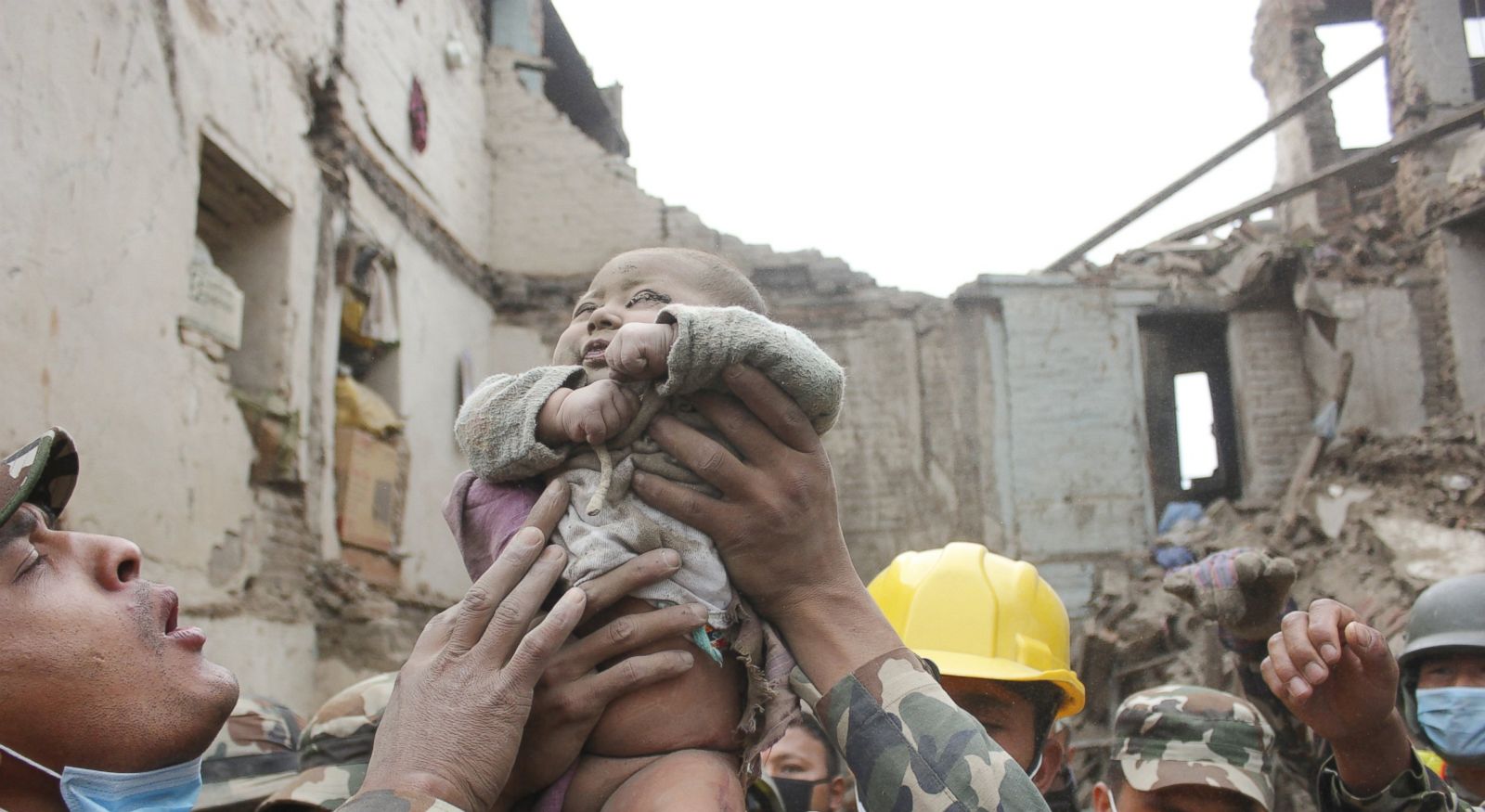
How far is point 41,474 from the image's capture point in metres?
1.56

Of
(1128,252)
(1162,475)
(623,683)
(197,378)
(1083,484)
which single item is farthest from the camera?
(1162,475)

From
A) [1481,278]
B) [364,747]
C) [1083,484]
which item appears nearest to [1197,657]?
[1083,484]

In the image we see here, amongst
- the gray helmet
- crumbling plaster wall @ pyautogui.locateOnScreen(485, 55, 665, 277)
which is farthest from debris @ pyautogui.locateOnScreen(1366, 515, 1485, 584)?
crumbling plaster wall @ pyautogui.locateOnScreen(485, 55, 665, 277)

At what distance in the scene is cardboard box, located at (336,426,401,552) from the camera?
767cm

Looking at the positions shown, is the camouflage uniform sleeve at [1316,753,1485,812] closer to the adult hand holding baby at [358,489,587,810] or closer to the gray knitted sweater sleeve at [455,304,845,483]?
the gray knitted sweater sleeve at [455,304,845,483]

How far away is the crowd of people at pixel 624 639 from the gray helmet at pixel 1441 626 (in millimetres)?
957

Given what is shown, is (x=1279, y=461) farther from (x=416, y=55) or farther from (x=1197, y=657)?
(x=416, y=55)

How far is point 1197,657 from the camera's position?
826 cm

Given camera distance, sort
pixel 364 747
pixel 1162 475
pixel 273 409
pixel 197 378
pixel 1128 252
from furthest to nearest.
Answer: pixel 1162 475
pixel 1128 252
pixel 273 409
pixel 197 378
pixel 364 747

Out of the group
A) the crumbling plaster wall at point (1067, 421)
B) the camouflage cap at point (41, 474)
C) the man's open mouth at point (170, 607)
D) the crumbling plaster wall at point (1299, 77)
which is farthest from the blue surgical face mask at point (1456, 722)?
the crumbling plaster wall at point (1299, 77)

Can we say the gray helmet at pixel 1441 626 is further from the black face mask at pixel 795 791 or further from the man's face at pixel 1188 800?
the black face mask at pixel 795 791

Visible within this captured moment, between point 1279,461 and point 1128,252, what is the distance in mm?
3031

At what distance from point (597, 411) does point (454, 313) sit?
9225 mm

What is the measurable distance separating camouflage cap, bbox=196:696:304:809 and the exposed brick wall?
10.7 m
